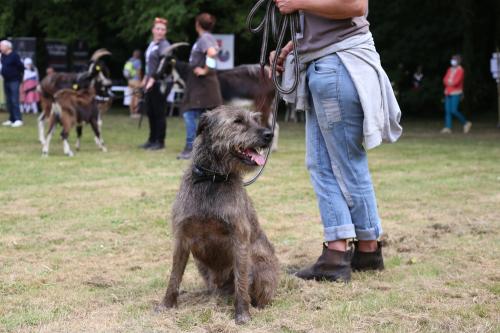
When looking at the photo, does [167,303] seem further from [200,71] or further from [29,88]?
[29,88]

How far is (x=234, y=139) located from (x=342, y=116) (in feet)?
3.18

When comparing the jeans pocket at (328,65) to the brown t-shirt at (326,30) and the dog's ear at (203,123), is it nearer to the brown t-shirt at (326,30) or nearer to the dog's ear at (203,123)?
the brown t-shirt at (326,30)

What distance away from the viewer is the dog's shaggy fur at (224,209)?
13.0 ft

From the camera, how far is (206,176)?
4.05m

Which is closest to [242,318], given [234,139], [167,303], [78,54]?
[167,303]

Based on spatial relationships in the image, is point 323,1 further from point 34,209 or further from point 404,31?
point 404,31

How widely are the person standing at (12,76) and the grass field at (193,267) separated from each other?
27.1 feet

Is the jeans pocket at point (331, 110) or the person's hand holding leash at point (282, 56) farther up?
the person's hand holding leash at point (282, 56)

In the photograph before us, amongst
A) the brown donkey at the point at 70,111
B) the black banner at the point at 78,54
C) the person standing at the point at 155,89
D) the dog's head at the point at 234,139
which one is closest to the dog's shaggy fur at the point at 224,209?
the dog's head at the point at 234,139

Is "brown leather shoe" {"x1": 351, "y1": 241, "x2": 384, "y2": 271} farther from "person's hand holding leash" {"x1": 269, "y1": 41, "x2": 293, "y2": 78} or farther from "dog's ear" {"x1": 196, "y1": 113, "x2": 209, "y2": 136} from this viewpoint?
"dog's ear" {"x1": 196, "y1": 113, "x2": 209, "y2": 136}

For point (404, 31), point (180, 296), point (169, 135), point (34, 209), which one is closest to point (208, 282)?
point (180, 296)

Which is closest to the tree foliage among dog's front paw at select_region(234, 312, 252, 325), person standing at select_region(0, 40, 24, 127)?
person standing at select_region(0, 40, 24, 127)

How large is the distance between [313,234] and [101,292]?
93.0 inches

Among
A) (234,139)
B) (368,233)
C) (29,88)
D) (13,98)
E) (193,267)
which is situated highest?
(234,139)
